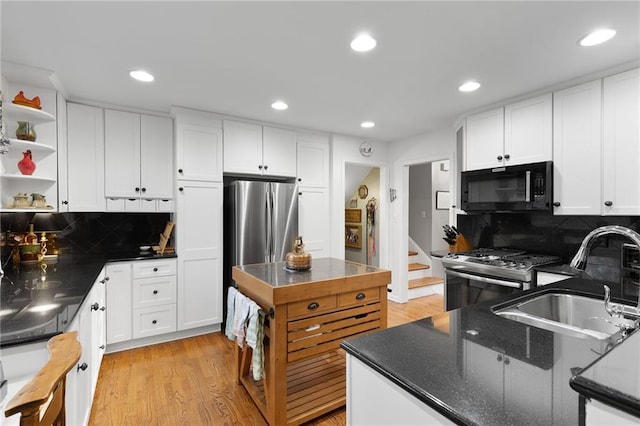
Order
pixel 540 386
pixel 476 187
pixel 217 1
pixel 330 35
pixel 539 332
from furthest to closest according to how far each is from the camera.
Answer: pixel 476 187, pixel 330 35, pixel 217 1, pixel 539 332, pixel 540 386

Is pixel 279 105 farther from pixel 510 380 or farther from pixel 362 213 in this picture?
pixel 362 213

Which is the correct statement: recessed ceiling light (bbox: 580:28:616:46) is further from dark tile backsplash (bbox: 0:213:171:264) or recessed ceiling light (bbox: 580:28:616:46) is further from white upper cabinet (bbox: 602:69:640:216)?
dark tile backsplash (bbox: 0:213:171:264)

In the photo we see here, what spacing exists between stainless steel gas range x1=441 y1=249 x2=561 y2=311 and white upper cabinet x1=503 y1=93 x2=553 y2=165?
87cm

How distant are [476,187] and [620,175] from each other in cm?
103

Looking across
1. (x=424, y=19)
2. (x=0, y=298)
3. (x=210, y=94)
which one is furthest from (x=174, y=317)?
(x=424, y=19)

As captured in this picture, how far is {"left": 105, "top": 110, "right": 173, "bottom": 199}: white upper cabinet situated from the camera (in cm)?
302

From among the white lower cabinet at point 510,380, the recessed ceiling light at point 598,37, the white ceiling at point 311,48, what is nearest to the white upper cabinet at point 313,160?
the white ceiling at point 311,48

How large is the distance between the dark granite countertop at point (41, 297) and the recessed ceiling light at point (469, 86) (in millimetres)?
3010

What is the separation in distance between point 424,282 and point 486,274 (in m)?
2.58

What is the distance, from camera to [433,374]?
81cm

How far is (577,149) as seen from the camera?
2447 mm

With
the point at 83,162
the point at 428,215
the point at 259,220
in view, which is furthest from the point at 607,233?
the point at 428,215

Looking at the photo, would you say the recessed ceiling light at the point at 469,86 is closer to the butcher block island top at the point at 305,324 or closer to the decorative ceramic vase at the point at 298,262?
the butcher block island top at the point at 305,324

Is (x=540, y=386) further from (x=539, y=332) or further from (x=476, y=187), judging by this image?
(x=476, y=187)
